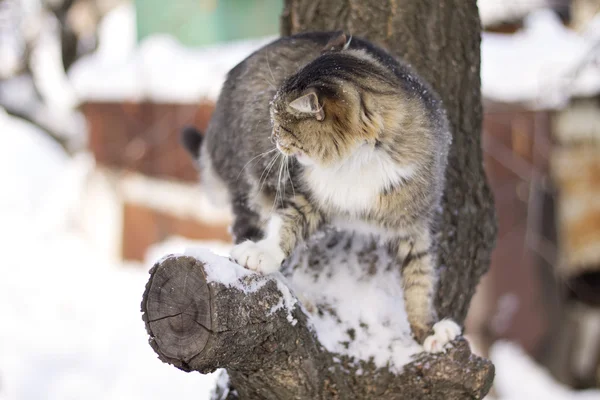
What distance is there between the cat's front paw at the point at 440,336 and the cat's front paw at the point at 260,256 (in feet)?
1.92

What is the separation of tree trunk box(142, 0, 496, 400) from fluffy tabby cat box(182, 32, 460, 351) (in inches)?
5.8

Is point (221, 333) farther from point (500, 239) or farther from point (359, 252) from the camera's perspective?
point (500, 239)

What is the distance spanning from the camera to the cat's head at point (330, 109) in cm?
218

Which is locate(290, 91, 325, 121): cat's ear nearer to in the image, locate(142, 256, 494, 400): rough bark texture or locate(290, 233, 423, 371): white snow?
locate(142, 256, 494, 400): rough bark texture

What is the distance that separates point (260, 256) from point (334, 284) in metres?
0.45

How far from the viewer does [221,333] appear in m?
1.86

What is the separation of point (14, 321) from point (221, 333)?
502cm

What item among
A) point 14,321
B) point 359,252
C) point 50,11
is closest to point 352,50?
point 359,252

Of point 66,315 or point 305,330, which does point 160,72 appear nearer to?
point 66,315

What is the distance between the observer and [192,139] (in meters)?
3.36

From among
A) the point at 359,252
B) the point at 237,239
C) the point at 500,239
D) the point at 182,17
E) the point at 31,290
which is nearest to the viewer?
the point at 359,252

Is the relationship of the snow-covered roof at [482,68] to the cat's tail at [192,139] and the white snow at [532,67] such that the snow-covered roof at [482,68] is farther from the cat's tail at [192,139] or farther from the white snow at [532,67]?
the cat's tail at [192,139]

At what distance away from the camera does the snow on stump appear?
187 cm

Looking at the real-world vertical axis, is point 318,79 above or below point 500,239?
above
